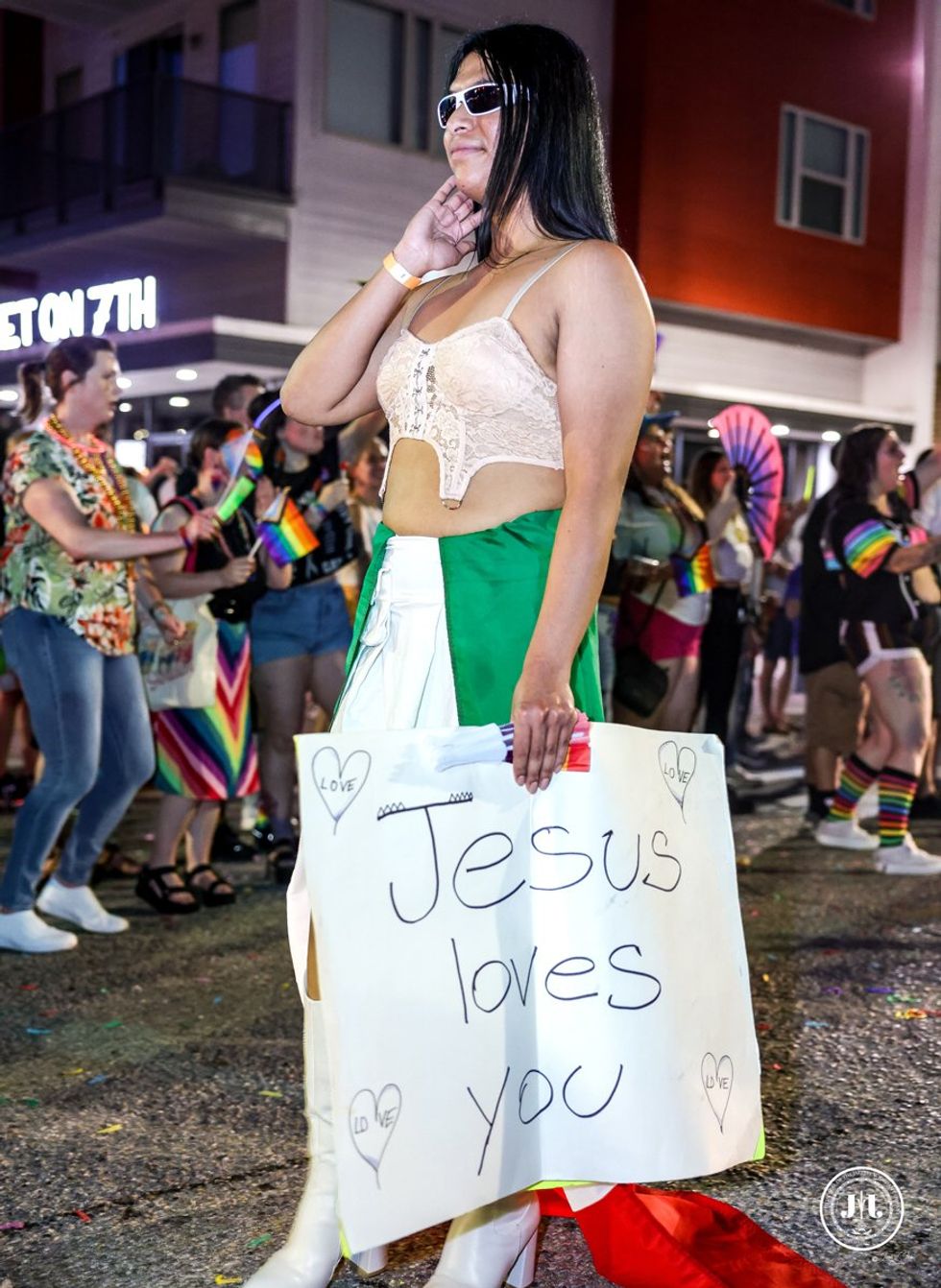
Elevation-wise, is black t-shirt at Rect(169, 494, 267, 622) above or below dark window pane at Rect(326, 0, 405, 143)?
below

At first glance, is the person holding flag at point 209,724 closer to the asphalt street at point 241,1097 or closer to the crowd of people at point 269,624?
the crowd of people at point 269,624

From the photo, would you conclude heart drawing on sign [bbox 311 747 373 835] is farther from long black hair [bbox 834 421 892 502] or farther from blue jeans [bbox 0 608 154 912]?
long black hair [bbox 834 421 892 502]

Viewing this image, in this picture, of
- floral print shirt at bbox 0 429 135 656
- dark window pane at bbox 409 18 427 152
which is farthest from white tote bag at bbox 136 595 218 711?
dark window pane at bbox 409 18 427 152

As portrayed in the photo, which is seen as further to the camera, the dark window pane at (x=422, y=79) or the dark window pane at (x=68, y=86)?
the dark window pane at (x=68, y=86)

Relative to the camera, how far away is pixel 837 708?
8.17 meters

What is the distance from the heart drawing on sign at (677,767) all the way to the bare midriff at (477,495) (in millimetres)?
433

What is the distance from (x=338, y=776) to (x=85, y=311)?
1097 cm

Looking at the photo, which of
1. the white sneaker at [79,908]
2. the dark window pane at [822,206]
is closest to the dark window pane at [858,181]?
the dark window pane at [822,206]

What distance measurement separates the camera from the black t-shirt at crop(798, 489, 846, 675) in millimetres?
7766

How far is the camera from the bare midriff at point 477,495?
8.11ft

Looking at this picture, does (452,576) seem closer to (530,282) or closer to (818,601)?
(530,282)

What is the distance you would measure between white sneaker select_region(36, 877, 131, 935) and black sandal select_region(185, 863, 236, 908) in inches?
17.7

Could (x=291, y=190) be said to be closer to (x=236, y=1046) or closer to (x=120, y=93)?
(x=120, y=93)

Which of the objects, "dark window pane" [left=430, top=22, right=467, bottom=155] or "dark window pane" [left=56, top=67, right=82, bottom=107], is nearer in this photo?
"dark window pane" [left=430, top=22, right=467, bottom=155]
